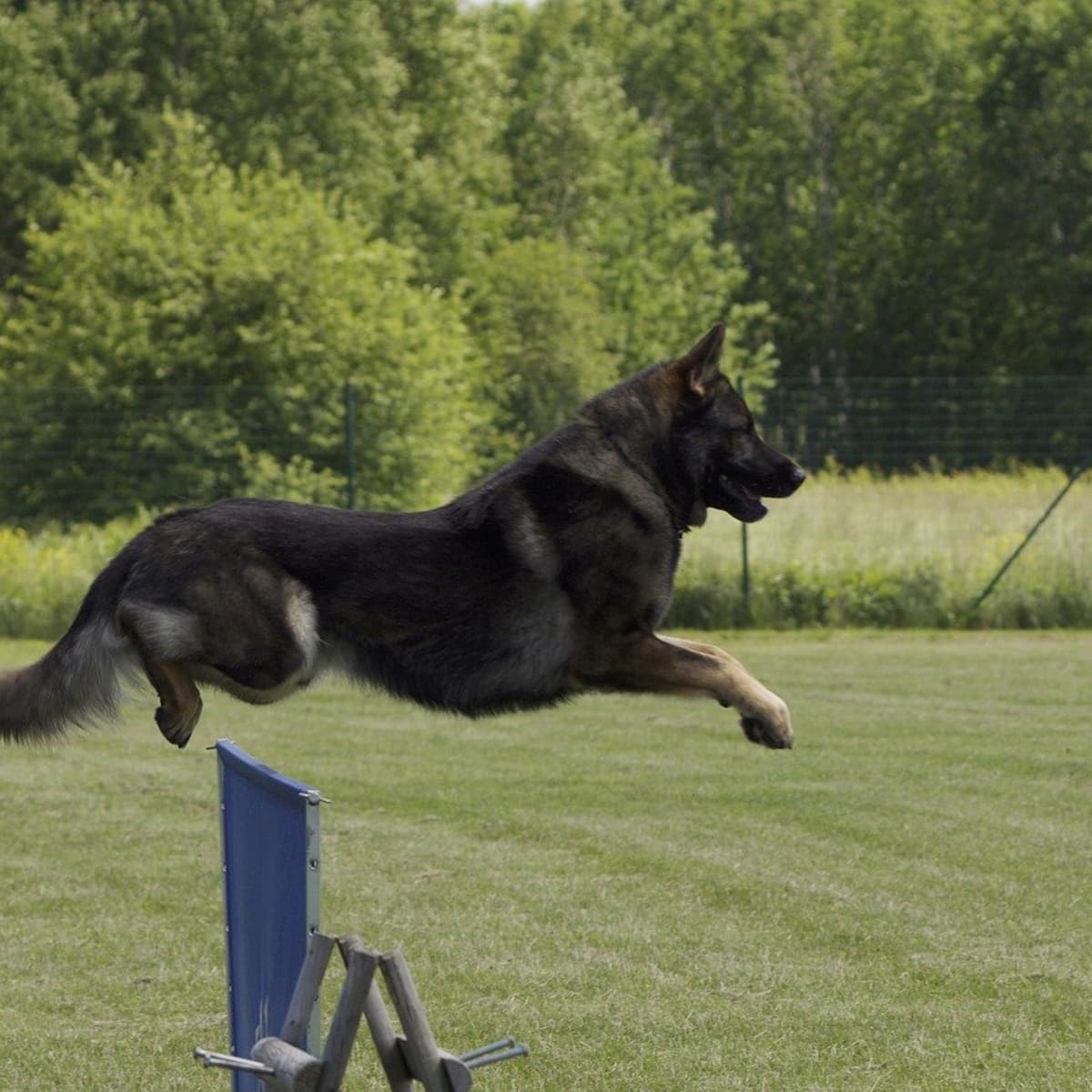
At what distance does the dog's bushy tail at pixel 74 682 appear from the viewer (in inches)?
187

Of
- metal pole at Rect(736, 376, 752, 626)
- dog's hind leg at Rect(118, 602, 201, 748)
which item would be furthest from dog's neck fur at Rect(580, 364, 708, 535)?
metal pole at Rect(736, 376, 752, 626)

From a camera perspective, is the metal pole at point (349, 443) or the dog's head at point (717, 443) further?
the metal pole at point (349, 443)

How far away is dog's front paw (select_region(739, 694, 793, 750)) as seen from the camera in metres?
4.92

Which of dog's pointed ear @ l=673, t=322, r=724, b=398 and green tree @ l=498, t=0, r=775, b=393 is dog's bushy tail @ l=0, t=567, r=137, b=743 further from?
green tree @ l=498, t=0, r=775, b=393

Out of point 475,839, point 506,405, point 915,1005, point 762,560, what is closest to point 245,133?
point 506,405

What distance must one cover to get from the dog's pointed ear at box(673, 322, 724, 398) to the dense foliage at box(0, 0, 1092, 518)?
15193mm

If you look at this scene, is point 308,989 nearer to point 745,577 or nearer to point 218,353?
point 745,577

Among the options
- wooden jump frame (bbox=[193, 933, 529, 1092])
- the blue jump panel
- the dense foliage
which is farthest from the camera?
the dense foliage

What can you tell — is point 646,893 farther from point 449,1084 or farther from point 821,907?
point 449,1084

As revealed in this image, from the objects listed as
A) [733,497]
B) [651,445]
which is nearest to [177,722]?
[651,445]

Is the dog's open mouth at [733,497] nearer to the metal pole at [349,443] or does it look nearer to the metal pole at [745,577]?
the metal pole at [745,577]

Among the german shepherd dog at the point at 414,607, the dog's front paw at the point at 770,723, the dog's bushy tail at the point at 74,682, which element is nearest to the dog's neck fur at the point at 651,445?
the german shepherd dog at the point at 414,607

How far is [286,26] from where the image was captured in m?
39.2

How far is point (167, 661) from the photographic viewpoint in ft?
15.3
